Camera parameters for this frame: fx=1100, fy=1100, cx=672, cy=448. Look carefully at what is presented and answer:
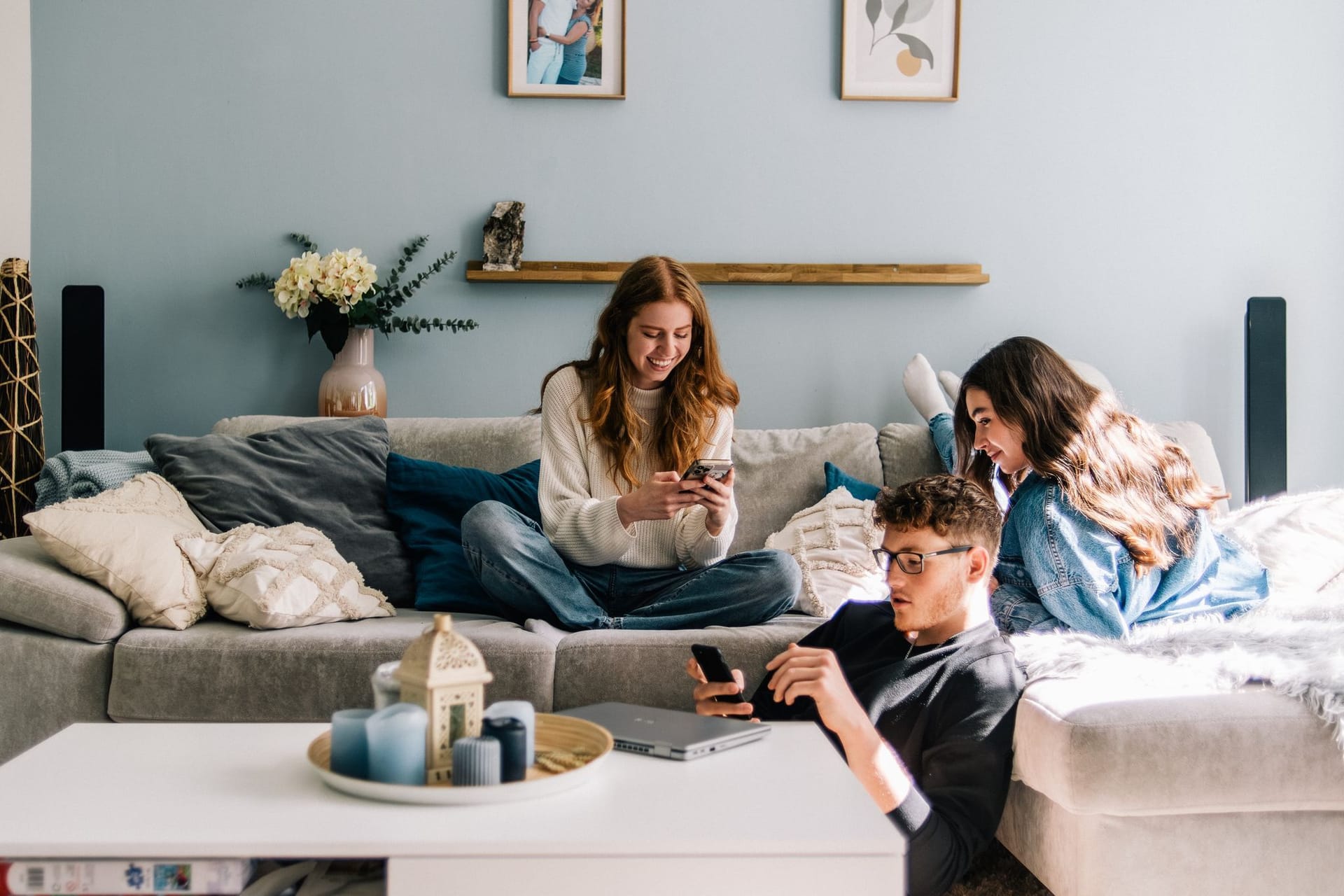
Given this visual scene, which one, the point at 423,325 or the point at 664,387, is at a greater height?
the point at 423,325

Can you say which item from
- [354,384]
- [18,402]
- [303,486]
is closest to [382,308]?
[354,384]

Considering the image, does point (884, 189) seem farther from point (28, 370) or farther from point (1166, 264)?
point (28, 370)

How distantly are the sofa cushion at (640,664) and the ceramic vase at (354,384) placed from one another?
3.78 feet

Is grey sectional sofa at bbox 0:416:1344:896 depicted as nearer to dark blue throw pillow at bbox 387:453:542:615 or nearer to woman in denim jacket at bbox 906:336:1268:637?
dark blue throw pillow at bbox 387:453:542:615

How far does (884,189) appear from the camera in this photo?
3.08m

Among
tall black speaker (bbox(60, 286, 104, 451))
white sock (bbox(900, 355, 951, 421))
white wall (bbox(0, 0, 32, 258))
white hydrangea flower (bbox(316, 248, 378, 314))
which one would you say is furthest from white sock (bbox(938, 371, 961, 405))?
white wall (bbox(0, 0, 32, 258))

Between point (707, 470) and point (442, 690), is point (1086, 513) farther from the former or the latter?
point (442, 690)

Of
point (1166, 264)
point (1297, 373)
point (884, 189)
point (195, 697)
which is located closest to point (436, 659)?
point (195, 697)

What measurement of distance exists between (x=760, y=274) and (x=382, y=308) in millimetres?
1018

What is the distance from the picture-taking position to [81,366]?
112 inches

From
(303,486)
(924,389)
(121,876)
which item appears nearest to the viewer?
(121,876)

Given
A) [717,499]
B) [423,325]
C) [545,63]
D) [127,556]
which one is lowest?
[127,556]

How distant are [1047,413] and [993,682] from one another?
564mm

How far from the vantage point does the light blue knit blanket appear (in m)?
2.31
